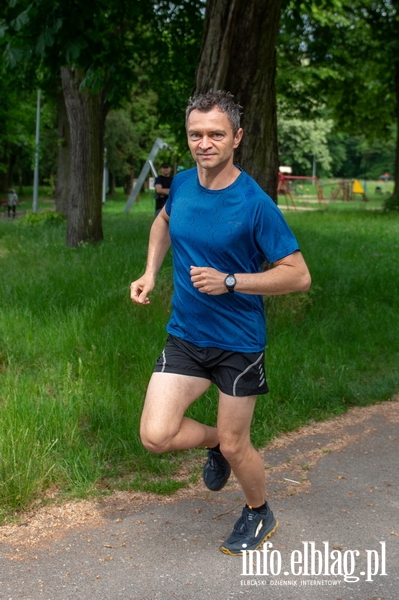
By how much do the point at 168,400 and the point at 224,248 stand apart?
77 cm

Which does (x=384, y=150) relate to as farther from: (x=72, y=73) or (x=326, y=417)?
(x=326, y=417)

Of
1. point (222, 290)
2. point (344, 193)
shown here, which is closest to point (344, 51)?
point (344, 193)

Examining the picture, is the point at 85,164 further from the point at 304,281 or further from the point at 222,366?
the point at 304,281

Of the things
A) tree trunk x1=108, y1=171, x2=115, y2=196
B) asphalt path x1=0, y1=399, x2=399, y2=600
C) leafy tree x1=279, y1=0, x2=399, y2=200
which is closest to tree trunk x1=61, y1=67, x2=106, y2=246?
asphalt path x1=0, y1=399, x2=399, y2=600

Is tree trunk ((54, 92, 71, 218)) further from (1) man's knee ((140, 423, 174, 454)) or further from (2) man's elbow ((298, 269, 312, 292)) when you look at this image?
(2) man's elbow ((298, 269, 312, 292))

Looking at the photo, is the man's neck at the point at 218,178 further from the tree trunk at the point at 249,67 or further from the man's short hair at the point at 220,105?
the tree trunk at the point at 249,67

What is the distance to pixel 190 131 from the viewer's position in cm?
378

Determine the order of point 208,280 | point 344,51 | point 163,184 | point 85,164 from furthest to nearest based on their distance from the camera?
point 344,51 < point 163,184 < point 85,164 < point 208,280

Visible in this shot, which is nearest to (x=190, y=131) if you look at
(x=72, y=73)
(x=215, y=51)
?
(x=215, y=51)

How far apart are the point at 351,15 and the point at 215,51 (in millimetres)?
23463

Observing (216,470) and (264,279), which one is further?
(216,470)

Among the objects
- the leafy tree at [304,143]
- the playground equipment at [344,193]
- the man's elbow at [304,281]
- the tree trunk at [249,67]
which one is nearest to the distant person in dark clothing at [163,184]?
the tree trunk at [249,67]

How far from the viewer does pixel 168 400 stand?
386 cm

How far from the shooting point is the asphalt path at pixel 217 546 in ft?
12.0
